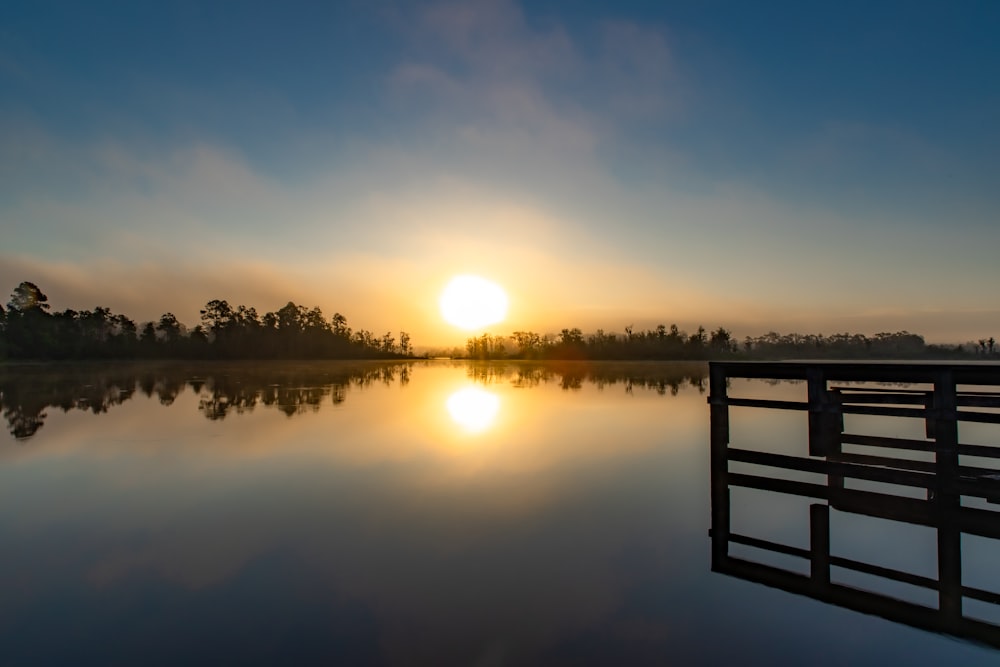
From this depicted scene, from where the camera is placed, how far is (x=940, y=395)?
827cm

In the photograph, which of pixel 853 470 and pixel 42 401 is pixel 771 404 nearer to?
pixel 853 470

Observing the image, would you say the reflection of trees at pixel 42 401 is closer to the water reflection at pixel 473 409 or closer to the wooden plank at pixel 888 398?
the water reflection at pixel 473 409

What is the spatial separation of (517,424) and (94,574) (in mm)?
18846

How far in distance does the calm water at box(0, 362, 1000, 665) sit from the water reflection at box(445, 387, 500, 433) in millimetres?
6134

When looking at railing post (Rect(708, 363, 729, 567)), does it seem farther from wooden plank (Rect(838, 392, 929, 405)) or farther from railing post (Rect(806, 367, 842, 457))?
wooden plank (Rect(838, 392, 929, 405))

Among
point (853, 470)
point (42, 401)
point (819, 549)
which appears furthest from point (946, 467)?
point (42, 401)

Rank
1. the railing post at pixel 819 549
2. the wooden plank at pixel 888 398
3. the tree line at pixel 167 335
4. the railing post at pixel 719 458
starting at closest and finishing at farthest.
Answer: the railing post at pixel 819 549, the wooden plank at pixel 888 398, the railing post at pixel 719 458, the tree line at pixel 167 335

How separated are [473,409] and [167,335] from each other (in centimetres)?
11107

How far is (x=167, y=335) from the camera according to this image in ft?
381

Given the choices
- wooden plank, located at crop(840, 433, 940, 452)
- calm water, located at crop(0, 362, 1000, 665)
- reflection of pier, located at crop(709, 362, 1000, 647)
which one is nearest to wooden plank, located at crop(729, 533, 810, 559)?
reflection of pier, located at crop(709, 362, 1000, 647)

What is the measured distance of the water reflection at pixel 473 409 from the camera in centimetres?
2612

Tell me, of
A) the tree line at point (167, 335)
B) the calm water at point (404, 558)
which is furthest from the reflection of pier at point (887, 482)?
the tree line at point (167, 335)

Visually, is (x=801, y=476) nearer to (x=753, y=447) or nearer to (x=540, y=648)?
(x=753, y=447)

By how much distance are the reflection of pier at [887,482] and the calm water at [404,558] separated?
1.33 ft
